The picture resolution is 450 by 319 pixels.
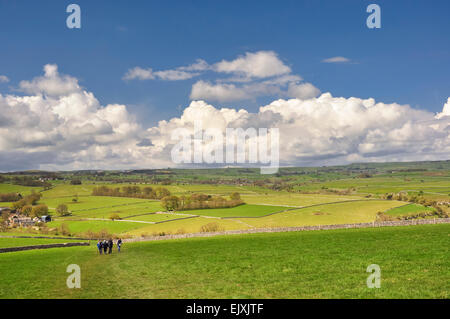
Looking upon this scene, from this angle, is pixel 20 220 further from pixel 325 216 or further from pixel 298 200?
pixel 298 200

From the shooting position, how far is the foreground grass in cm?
1633

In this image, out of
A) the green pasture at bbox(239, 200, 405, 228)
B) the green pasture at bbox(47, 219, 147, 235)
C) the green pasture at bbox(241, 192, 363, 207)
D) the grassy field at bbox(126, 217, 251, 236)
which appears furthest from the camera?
the green pasture at bbox(241, 192, 363, 207)

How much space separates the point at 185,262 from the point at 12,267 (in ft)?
55.6

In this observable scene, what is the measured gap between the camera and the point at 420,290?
1502cm

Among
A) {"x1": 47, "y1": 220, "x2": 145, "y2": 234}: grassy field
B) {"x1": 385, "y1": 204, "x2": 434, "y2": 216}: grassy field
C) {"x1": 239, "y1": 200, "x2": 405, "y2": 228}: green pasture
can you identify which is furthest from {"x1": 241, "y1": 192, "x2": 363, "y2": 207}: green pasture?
{"x1": 47, "y1": 220, "x2": 145, "y2": 234}: grassy field

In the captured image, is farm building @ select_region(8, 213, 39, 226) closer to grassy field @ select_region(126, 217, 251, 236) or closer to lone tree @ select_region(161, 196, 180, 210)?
lone tree @ select_region(161, 196, 180, 210)

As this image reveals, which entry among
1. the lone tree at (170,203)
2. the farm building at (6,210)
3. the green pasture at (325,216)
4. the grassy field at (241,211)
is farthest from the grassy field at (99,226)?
the farm building at (6,210)

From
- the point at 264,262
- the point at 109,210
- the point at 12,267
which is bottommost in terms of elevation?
the point at 109,210

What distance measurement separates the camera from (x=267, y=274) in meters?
20.4

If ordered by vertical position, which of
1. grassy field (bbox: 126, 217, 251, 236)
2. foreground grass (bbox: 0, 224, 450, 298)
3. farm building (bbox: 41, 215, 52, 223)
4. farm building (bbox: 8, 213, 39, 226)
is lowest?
farm building (bbox: 8, 213, 39, 226)

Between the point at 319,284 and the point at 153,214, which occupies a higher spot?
the point at 319,284

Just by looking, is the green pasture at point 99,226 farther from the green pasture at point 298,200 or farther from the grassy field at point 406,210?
the grassy field at point 406,210
